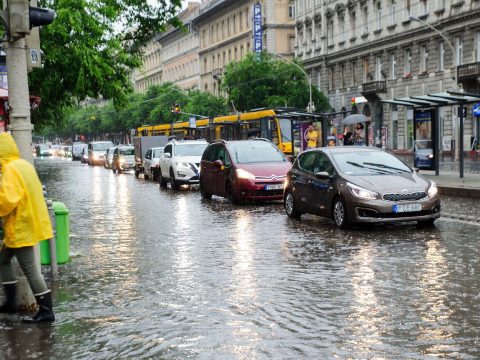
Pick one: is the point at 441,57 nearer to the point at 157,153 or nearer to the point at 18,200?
the point at 157,153

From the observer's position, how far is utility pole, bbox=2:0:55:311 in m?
7.84

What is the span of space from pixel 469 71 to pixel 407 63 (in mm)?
9870

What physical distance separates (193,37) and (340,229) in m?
101

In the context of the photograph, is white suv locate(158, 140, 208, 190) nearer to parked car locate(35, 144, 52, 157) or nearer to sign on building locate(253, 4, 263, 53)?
sign on building locate(253, 4, 263, 53)

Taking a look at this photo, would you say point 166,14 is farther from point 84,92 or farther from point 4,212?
point 4,212

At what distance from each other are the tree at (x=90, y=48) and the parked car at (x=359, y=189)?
52.9ft

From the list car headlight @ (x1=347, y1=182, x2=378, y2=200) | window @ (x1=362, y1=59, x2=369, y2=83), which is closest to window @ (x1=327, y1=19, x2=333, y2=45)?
window @ (x1=362, y1=59, x2=369, y2=83)

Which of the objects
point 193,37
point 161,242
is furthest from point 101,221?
point 193,37

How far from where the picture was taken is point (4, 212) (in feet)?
23.6

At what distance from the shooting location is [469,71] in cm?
4944

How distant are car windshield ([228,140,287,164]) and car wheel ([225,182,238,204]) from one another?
641mm

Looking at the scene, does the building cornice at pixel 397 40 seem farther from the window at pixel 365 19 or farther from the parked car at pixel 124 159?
the parked car at pixel 124 159

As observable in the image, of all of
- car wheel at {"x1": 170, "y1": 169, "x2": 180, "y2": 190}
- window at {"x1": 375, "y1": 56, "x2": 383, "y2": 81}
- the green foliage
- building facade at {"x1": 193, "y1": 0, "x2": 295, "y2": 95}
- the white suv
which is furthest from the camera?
building facade at {"x1": 193, "y1": 0, "x2": 295, "y2": 95}

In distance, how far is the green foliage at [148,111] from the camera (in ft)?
283
